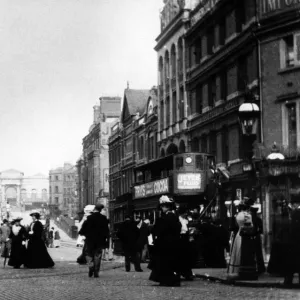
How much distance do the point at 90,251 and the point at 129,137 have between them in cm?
5327

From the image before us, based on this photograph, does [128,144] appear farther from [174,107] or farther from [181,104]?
[181,104]

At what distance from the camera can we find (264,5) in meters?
35.6

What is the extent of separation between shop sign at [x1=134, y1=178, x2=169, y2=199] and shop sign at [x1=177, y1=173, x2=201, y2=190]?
5.72 ft

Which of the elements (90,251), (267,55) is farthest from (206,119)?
(90,251)

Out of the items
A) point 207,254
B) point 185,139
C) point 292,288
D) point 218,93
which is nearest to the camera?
point 292,288

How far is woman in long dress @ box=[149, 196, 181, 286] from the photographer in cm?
1612

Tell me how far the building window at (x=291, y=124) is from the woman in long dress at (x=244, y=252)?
16.8 m

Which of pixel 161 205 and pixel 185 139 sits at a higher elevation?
pixel 185 139

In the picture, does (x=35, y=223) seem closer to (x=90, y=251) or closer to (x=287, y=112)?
(x=90, y=251)

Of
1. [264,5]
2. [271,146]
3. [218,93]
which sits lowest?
[271,146]

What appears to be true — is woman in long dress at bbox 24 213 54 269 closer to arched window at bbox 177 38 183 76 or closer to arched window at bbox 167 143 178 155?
arched window at bbox 177 38 183 76

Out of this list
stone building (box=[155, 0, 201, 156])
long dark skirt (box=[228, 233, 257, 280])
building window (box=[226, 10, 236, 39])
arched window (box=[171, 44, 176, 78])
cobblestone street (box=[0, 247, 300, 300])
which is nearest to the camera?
cobblestone street (box=[0, 247, 300, 300])

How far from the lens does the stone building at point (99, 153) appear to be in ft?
337

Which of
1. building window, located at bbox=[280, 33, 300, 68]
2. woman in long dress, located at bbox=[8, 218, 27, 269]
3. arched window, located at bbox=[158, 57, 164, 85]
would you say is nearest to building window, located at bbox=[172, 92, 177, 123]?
arched window, located at bbox=[158, 57, 164, 85]
